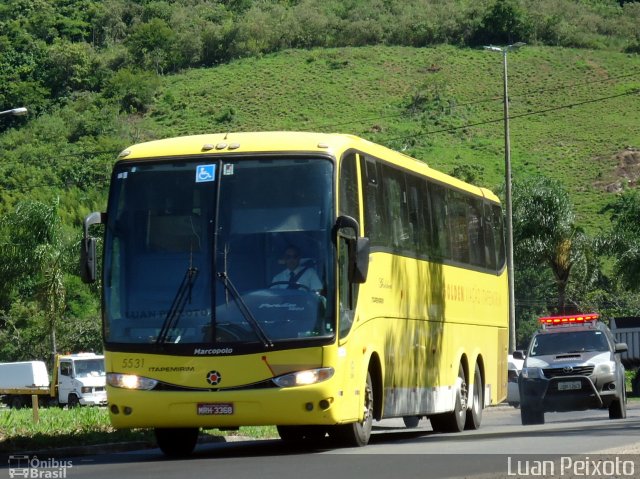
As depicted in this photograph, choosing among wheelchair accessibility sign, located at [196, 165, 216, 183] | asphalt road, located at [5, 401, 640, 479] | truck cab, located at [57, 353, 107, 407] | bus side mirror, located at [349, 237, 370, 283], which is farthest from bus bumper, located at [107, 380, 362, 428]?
truck cab, located at [57, 353, 107, 407]

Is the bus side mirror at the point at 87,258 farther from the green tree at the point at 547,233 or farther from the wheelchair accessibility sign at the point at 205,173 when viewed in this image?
the green tree at the point at 547,233

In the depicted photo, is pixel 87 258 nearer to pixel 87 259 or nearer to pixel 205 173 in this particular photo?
pixel 87 259

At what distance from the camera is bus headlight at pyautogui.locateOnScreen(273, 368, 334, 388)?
51.6ft

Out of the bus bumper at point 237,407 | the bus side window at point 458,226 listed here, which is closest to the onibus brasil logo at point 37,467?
the bus bumper at point 237,407

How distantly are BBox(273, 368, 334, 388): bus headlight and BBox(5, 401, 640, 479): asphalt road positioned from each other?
849mm

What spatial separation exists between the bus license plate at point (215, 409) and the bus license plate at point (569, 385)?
11.2 meters

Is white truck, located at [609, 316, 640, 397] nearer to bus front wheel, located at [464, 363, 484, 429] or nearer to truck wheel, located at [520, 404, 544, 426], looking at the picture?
truck wheel, located at [520, 404, 544, 426]

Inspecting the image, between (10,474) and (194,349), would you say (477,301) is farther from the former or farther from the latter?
(10,474)

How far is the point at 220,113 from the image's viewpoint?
148 meters

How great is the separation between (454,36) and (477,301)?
155 metres

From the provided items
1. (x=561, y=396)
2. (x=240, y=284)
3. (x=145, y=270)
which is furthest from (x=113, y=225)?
(x=561, y=396)

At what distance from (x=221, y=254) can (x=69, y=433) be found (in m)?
5.10

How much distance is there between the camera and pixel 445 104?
476 ft

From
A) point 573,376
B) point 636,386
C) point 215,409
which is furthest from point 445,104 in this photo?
point 215,409
